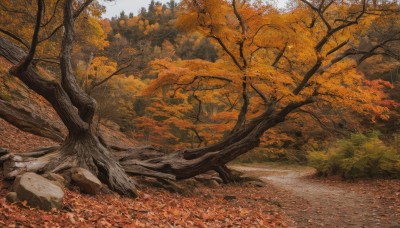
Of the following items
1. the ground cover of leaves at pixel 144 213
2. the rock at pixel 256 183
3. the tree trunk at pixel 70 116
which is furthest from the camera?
the rock at pixel 256 183

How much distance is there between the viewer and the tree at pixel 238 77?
7488 mm

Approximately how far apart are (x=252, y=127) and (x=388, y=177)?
21.0 feet

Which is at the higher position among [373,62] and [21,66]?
[373,62]

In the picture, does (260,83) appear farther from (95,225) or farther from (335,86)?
(95,225)

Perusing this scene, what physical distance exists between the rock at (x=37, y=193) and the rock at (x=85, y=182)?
4.19 ft

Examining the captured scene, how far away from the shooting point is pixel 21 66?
688 cm

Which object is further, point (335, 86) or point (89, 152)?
point (335, 86)

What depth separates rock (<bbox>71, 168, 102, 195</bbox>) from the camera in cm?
650

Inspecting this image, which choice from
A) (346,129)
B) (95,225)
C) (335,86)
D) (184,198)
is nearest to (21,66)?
(95,225)

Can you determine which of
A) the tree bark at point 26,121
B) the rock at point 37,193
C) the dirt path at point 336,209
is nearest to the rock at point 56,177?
the rock at point 37,193

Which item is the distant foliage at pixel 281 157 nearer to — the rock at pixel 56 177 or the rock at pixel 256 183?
the rock at pixel 256 183

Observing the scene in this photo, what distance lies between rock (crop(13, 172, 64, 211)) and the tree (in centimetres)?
172

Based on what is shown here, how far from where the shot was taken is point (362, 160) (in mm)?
13305

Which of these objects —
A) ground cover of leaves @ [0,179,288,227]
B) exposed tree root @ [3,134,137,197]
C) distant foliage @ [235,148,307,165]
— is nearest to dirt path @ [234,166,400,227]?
ground cover of leaves @ [0,179,288,227]
